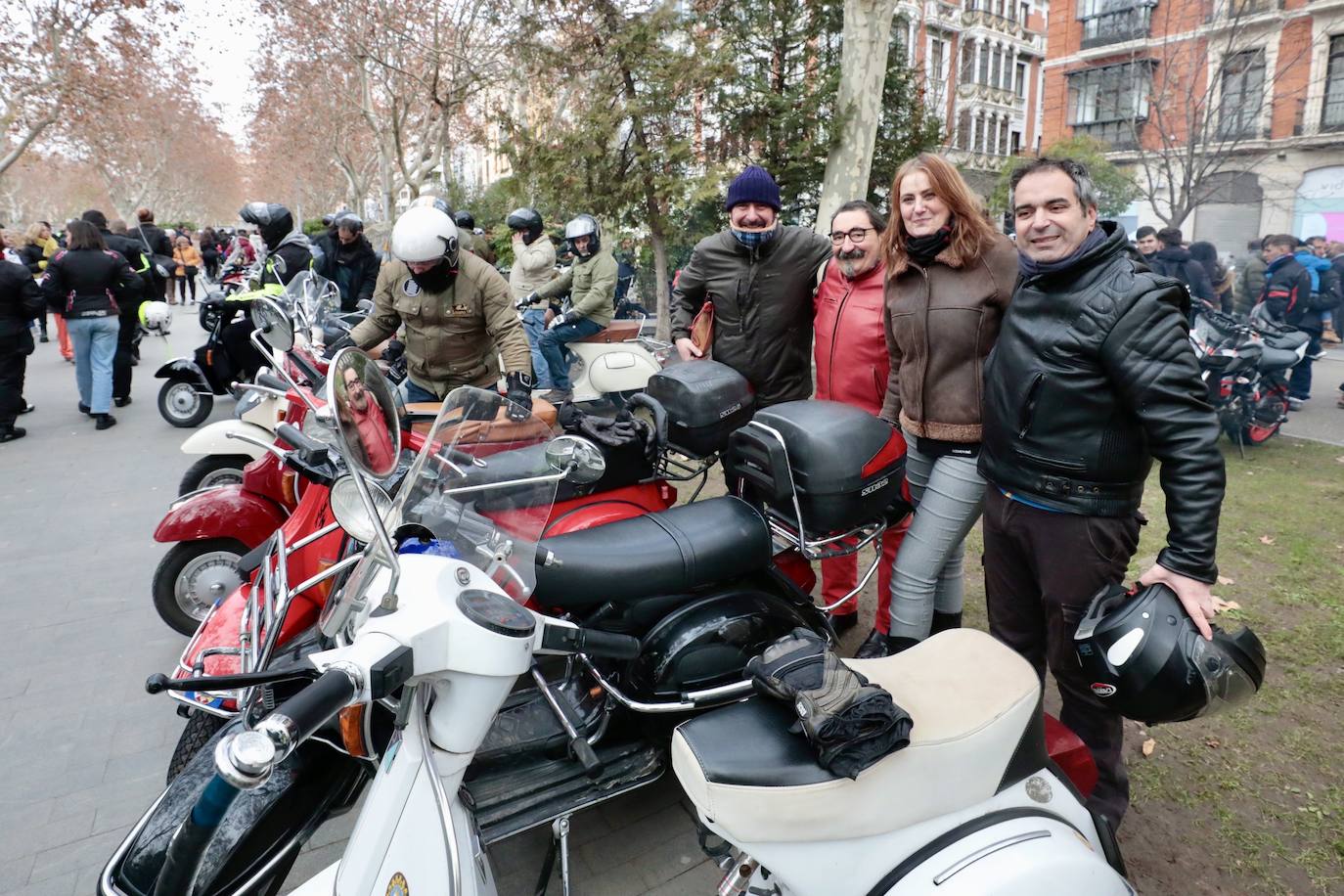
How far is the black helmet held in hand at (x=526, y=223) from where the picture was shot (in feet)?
27.0

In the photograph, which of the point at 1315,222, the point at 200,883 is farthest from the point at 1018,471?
the point at 1315,222

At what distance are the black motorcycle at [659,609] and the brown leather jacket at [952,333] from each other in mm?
257

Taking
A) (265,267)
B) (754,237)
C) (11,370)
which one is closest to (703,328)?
(754,237)

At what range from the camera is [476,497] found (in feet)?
5.97

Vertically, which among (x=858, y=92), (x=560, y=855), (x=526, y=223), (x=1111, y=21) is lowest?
(x=560, y=855)

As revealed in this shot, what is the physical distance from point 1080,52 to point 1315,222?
371 inches

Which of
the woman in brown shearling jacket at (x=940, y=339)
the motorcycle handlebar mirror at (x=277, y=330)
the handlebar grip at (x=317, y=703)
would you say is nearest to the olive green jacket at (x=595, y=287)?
the motorcycle handlebar mirror at (x=277, y=330)

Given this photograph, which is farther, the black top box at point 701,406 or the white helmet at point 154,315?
the white helmet at point 154,315

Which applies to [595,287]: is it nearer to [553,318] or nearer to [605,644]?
[553,318]

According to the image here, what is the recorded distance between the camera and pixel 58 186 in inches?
2494

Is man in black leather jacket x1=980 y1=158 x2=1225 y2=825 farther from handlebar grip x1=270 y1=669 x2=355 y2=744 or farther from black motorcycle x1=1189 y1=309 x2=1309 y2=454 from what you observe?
black motorcycle x1=1189 y1=309 x2=1309 y2=454

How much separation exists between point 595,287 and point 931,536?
5.17 m

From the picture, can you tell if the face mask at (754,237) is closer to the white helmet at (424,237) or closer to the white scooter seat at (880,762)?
the white helmet at (424,237)

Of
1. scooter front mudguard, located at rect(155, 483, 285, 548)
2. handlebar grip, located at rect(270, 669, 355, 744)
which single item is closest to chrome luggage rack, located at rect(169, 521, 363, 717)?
scooter front mudguard, located at rect(155, 483, 285, 548)
